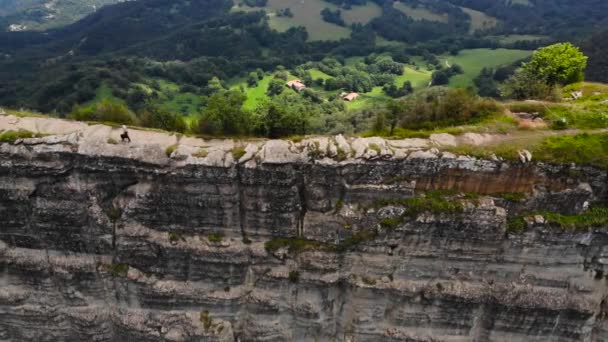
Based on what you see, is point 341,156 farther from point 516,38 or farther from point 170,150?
point 516,38

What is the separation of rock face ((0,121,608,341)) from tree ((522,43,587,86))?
1134 centimetres

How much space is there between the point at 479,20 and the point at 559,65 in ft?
505

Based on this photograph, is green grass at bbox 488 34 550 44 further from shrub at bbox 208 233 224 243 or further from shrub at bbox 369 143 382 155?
shrub at bbox 208 233 224 243

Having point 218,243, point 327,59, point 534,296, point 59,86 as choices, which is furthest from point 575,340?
point 327,59

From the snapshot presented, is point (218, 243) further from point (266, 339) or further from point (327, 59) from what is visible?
point (327, 59)

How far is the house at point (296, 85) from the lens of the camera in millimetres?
74750

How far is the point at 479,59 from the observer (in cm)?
10431

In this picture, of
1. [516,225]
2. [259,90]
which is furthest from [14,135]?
[259,90]

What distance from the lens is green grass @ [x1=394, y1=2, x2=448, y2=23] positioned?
525 ft

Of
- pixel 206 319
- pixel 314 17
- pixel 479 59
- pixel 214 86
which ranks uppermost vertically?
pixel 314 17

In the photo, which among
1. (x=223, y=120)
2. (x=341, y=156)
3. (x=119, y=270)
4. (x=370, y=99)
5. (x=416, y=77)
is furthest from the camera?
(x=416, y=77)

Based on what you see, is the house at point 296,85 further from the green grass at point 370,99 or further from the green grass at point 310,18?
the green grass at point 310,18

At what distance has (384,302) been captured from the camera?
19297mm

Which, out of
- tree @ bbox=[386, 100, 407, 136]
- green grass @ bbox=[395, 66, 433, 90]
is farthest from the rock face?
green grass @ bbox=[395, 66, 433, 90]
